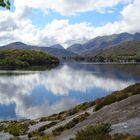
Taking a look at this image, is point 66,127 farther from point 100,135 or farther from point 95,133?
point 100,135

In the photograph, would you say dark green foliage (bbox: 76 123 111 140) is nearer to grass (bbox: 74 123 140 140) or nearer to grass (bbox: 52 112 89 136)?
grass (bbox: 74 123 140 140)

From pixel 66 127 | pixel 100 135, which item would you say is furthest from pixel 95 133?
pixel 66 127

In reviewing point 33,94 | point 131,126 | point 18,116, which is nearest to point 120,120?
point 131,126

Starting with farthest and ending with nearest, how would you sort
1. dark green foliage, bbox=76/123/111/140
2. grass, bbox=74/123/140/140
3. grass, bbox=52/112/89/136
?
1. grass, bbox=52/112/89/136
2. dark green foliage, bbox=76/123/111/140
3. grass, bbox=74/123/140/140

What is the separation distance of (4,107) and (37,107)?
A: 340 inches

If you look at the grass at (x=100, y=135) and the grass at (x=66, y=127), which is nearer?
the grass at (x=100, y=135)

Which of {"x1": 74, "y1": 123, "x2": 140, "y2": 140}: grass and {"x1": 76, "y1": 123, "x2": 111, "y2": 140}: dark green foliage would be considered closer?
{"x1": 74, "y1": 123, "x2": 140, "y2": 140}: grass

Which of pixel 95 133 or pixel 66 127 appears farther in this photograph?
pixel 66 127

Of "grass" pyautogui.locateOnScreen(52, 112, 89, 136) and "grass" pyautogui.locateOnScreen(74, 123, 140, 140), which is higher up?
→ "grass" pyautogui.locateOnScreen(74, 123, 140, 140)

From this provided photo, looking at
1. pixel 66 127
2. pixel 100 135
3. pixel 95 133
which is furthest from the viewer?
pixel 66 127

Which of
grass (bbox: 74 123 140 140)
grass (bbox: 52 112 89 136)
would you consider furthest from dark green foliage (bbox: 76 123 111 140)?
grass (bbox: 52 112 89 136)

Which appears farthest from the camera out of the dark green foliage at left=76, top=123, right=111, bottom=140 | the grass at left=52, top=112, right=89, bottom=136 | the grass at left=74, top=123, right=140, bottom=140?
the grass at left=52, top=112, right=89, bottom=136

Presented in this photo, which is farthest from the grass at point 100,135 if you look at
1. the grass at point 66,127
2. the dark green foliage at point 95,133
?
the grass at point 66,127

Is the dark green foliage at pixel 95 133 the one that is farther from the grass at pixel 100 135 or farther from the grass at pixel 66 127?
the grass at pixel 66 127
